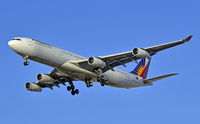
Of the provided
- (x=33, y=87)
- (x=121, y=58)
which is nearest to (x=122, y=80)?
(x=121, y=58)

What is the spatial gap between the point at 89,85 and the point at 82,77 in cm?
128

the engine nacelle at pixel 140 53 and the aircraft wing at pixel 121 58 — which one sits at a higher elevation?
the aircraft wing at pixel 121 58

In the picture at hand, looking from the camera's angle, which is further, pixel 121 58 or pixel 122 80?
pixel 122 80

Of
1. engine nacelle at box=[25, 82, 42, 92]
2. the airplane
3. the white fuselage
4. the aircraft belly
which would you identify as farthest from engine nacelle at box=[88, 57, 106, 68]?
engine nacelle at box=[25, 82, 42, 92]

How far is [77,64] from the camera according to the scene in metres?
43.0

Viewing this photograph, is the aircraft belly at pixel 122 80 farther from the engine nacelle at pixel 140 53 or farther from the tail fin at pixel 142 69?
the engine nacelle at pixel 140 53

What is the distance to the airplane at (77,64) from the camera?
40906 millimetres

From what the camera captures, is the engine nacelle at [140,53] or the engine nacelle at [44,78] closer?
the engine nacelle at [140,53]

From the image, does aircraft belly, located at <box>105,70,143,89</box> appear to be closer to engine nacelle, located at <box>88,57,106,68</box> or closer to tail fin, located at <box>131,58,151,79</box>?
tail fin, located at <box>131,58,151,79</box>

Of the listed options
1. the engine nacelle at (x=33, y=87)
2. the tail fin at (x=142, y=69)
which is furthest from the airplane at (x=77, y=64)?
the tail fin at (x=142, y=69)

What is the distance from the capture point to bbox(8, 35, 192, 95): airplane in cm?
4091

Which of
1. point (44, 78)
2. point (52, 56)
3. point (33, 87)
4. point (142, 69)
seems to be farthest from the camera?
point (142, 69)

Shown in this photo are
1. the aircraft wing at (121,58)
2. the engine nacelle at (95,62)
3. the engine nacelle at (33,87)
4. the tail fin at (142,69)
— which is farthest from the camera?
the tail fin at (142,69)

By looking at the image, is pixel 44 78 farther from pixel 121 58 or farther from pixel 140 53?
pixel 140 53
